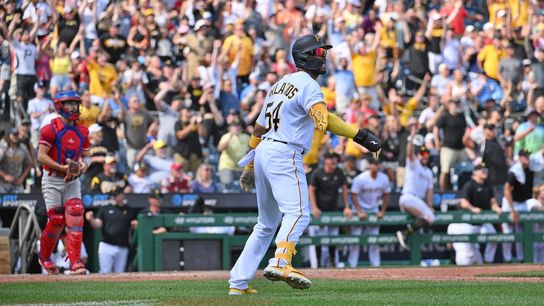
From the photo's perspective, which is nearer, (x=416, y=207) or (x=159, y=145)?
(x=416, y=207)

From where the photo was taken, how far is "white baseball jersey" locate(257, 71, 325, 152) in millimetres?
9836

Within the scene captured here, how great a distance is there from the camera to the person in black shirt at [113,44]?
22.6 metres

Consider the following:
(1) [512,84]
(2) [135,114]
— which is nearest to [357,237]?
(2) [135,114]

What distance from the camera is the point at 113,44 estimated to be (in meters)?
22.6

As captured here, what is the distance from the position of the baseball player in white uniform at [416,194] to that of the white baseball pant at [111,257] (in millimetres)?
4334

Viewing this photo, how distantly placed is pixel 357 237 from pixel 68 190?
5.88 m

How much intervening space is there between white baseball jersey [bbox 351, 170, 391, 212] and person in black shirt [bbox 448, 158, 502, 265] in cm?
155

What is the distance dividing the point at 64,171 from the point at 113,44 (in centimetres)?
876

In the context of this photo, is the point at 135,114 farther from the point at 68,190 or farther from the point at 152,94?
the point at 68,190

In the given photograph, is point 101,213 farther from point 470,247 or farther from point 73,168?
point 470,247

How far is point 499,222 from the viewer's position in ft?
65.5

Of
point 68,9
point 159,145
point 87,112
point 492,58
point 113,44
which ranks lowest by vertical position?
point 159,145

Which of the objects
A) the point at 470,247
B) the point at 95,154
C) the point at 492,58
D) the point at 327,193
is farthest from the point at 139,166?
the point at 492,58

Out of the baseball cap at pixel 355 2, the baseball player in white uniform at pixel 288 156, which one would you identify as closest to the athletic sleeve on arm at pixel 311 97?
the baseball player in white uniform at pixel 288 156
